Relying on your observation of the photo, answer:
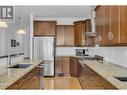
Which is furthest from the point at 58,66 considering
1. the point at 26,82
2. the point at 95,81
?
the point at 26,82

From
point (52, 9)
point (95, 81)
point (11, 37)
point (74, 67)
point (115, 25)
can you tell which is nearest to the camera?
point (115, 25)

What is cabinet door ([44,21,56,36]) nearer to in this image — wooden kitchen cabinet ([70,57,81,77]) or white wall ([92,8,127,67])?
wooden kitchen cabinet ([70,57,81,77])

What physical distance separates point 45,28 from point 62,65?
1623 millimetres

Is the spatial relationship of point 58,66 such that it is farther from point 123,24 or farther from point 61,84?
point 123,24

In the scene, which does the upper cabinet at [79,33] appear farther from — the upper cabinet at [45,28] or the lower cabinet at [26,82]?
the lower cabinet at [26,82]

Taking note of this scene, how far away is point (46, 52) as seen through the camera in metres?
8.62

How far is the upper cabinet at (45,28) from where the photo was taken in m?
8.70

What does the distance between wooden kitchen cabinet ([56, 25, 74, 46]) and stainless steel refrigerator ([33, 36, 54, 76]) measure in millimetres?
687

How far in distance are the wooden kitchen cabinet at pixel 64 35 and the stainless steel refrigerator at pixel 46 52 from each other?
687 mm

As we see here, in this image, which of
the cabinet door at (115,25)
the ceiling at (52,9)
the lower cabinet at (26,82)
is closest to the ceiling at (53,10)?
the ceiling at (52,9)

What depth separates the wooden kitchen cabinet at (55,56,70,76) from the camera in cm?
885

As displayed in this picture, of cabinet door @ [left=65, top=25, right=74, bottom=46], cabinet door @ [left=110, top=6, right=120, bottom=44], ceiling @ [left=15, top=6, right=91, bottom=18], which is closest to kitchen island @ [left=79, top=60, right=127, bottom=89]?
cabinet door @ [left=110, top=6, right=120, bottom=44]
